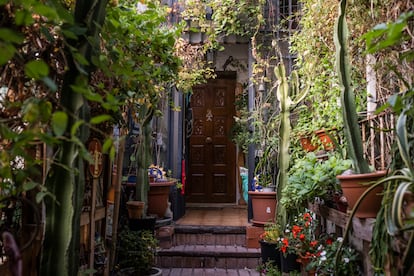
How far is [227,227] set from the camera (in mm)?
5000

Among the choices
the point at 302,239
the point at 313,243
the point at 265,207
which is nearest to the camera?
the point at 313,243

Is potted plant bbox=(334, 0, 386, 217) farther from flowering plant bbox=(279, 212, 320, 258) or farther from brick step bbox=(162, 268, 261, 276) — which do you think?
brick step bbox=(162, 268, 261, 276)

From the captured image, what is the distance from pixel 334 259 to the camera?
102 inches

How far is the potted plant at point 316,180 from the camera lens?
115 inches

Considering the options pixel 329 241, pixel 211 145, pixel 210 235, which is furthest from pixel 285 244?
pixel 211 145

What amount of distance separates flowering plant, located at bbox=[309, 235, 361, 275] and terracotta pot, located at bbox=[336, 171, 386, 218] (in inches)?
9.7

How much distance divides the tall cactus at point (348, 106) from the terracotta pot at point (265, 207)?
237 cm

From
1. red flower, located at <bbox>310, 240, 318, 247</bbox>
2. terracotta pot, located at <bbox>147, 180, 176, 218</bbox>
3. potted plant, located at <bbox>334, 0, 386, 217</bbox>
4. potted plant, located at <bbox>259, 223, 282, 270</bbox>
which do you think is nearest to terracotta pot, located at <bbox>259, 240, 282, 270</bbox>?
potted plant, located at <bbox>259, 223, 282, 270</bbox>

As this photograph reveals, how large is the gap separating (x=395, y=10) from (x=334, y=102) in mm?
1342

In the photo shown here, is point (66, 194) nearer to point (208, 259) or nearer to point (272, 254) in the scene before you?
point (272, 254)

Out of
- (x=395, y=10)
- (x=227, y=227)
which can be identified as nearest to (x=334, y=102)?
(x=395, y=10)

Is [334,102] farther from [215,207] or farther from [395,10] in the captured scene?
[215,207]

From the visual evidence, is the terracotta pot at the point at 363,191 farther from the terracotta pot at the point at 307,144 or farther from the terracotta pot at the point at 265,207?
the terracotta pot at the point at 265,207

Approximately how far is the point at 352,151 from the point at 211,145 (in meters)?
4.92
